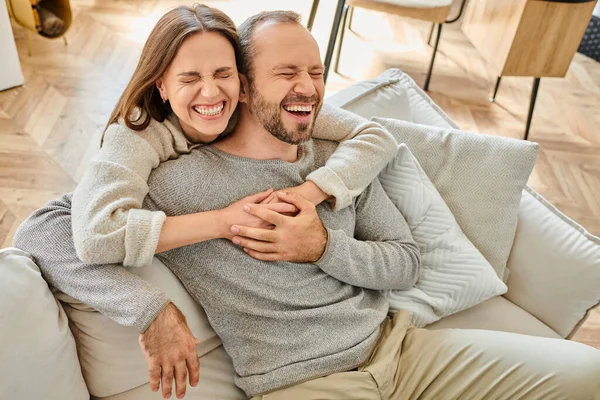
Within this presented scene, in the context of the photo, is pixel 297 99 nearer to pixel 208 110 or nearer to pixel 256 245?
pixel 208 110

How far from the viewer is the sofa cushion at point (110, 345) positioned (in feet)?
3.87

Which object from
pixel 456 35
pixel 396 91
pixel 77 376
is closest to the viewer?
pixel 77 376

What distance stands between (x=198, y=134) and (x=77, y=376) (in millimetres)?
598

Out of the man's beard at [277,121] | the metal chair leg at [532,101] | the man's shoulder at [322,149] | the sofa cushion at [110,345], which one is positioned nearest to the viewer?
the sofa cushion at [110,345]

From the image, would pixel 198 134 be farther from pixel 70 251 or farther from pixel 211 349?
pixel 211 349

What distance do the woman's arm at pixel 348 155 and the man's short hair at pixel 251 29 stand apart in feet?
0.78

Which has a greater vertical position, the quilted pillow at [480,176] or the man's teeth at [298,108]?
the man's teeth at [298,108]

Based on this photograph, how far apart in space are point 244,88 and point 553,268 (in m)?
0.96

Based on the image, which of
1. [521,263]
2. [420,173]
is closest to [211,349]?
[420,173]

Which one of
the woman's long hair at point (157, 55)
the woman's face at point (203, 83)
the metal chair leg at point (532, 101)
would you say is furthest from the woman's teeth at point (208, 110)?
the metal chair leg at point (532, 101)

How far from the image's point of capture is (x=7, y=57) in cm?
274

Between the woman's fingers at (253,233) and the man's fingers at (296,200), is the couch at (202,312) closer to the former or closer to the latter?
the woman's fingers at (253,233)

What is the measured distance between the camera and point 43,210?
124cm

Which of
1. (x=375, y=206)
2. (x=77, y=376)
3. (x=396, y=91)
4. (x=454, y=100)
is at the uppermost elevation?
(x=396, y=91)
